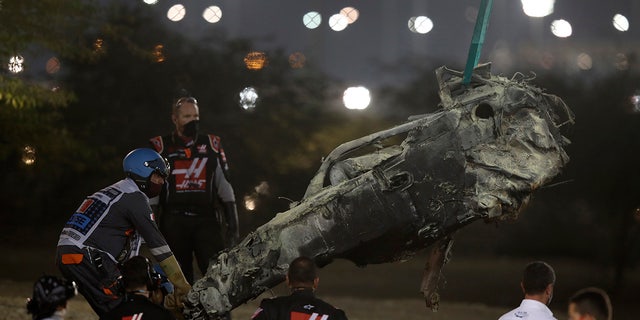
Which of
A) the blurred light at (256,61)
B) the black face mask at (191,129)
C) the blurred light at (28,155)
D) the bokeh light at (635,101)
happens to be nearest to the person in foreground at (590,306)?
the black face mask at (191,129)

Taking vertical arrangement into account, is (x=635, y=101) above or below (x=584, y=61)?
below

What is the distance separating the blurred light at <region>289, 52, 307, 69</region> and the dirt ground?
467 centimetres

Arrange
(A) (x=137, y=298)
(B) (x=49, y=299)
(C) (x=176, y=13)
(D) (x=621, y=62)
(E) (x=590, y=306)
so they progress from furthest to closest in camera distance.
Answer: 1. (C) (x=176, y=13)
2. (D) (x=621, y=62)
3. (A) (x=137, y=298)
4. (B) (x=49, y=299)
5. (E) (x=590, y=306)

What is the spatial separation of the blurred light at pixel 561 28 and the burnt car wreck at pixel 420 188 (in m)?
13.9

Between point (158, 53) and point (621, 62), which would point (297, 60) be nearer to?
point (158, 53)

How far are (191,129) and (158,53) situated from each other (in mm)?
13267

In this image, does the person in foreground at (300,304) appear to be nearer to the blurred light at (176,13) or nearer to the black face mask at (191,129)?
the black face mask at (191,129)

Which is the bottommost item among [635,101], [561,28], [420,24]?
[635,101]

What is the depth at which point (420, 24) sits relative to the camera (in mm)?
23281

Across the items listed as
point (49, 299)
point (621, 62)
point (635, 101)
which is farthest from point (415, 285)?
point (49, 299)

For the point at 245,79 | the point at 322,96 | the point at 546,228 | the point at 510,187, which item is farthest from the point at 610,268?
the point at 510,187

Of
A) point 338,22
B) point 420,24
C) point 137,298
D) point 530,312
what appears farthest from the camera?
point 338,22

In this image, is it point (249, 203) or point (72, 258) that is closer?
point (72, 258)

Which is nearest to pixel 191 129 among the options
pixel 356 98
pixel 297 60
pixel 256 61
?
pixel 356 98
